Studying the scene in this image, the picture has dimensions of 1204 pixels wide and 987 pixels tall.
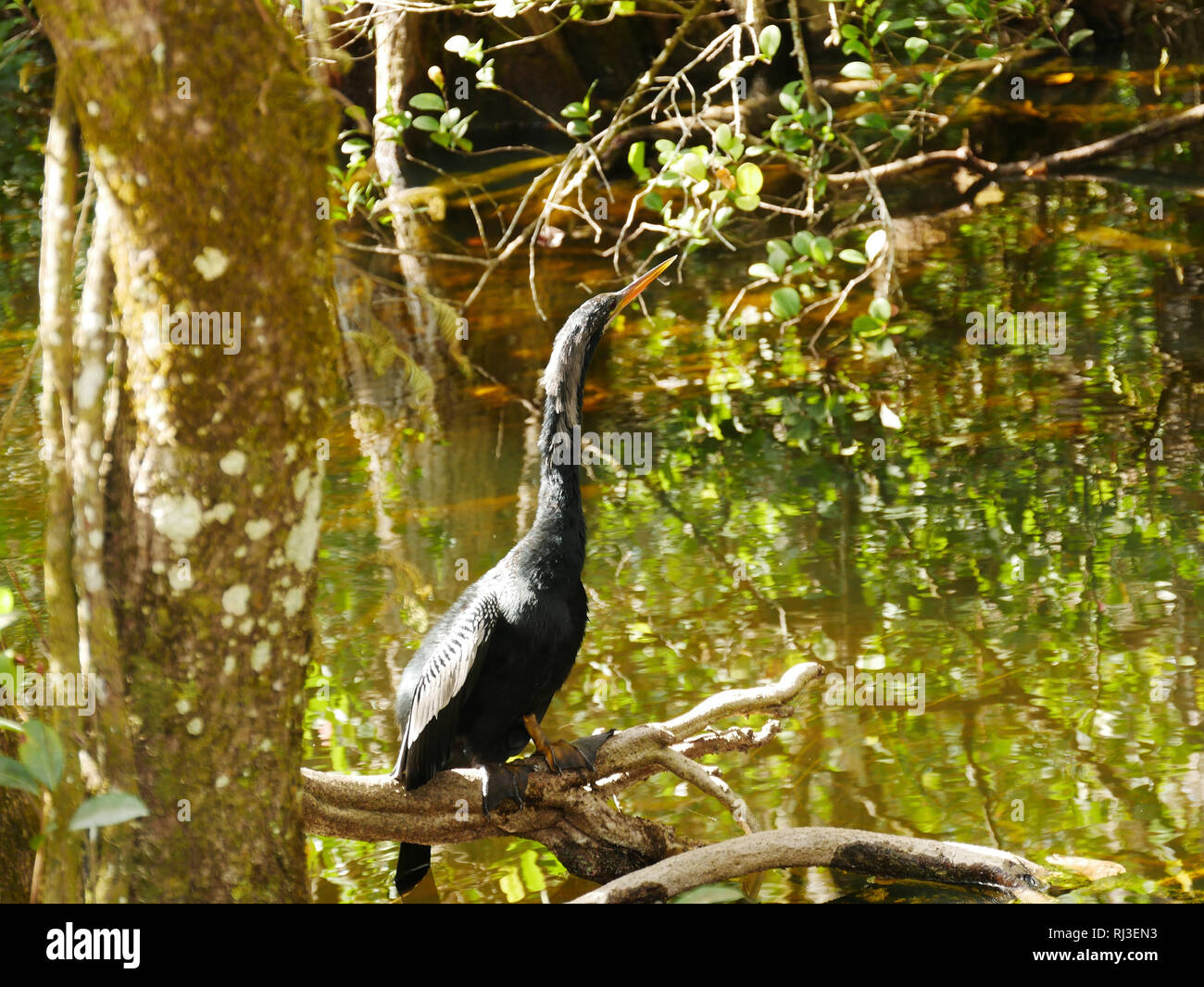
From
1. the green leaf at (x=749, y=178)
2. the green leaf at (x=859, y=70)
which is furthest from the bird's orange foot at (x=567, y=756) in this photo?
the green leaf at (x=859, y=70)

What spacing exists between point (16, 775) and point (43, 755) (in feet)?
0.20

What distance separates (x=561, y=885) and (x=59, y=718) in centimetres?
160

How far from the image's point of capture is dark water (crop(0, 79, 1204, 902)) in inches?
142

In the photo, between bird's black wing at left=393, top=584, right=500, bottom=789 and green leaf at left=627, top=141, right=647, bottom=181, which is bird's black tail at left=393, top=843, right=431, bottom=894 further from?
green leaf at left=627, top=141, right=647, bottom=181

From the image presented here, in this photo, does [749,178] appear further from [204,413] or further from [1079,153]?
[1079,153]

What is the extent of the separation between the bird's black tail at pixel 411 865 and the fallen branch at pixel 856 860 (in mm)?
465

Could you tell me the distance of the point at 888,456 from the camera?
5.99 meters

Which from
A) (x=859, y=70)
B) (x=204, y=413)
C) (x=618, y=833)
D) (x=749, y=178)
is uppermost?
(x=859, y=70)

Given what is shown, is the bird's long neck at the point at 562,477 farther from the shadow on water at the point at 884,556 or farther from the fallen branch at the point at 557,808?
the shadow on water at the point at 884,556

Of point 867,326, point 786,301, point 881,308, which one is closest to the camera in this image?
point 881,308

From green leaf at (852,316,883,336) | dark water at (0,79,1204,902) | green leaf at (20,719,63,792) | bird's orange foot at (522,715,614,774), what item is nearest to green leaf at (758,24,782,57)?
green leaf at (852,316,883,336)

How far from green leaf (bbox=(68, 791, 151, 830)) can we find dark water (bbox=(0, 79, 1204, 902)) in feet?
4.95

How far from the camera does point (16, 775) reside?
79.3 inches

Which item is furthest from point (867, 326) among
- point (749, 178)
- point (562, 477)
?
point (562, 477)
